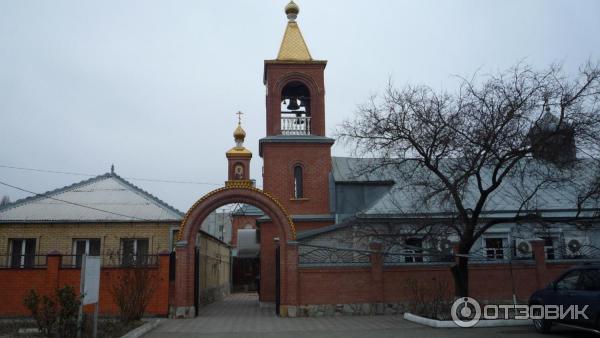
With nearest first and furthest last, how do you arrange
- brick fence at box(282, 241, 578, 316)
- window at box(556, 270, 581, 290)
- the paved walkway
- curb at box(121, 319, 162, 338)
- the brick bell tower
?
window at box(556, 270, 581, 290) < curb at box(121, 319, 162, 338) < the paved walkway < brick fence at box(282, 241, 578, 316) < the brick bell tower

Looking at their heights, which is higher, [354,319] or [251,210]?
[251,210]

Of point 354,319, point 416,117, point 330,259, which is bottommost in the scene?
point 354,319

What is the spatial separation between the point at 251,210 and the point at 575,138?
30313 mm

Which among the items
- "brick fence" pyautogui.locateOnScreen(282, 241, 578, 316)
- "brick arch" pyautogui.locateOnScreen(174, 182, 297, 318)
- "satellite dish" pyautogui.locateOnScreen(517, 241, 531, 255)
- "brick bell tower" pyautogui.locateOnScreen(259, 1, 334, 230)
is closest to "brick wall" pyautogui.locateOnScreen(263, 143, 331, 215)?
"brick bell tower" pyautogui.locateOnScreen(259, 1, 334, 230)

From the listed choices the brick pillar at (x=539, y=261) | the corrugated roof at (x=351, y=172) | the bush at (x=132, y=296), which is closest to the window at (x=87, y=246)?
the bush at (x=132, y=296)

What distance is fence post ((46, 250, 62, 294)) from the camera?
56.2 feet

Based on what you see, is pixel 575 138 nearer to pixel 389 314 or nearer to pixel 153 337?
pixel 389 314

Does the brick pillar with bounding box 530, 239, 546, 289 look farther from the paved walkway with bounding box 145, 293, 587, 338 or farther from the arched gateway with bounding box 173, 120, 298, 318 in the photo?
the arched gateway with bounding box 173, 120, 298, 318

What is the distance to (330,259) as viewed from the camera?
18219 mm

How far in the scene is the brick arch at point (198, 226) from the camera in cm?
1734

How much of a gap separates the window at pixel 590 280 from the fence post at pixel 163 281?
12.4m

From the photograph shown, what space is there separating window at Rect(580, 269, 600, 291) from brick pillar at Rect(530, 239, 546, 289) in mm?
7855

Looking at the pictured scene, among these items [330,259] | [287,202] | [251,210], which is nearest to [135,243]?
[287,202]

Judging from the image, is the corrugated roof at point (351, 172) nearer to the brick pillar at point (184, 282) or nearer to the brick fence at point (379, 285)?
the brick fence at point (379, 285)
